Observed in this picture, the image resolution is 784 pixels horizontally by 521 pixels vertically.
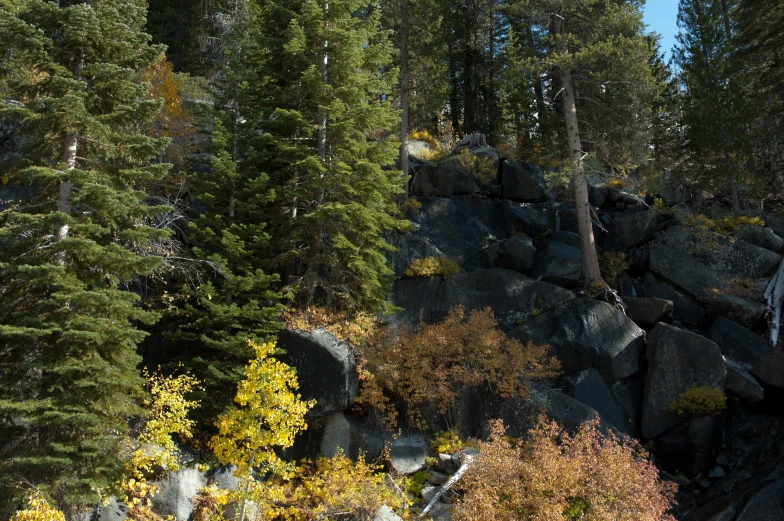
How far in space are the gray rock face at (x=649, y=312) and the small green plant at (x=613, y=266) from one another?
276 cm

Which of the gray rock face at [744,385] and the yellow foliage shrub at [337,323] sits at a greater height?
the yellow foliage shrub at [337,323]

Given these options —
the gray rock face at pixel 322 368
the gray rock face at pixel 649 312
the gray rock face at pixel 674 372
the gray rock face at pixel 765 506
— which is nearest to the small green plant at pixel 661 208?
the gray rock face at pixel 649 312

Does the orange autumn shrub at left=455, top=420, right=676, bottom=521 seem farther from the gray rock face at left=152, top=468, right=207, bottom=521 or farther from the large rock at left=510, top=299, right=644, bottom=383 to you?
the large rock at left=510, top=299, right=644, bottom=383

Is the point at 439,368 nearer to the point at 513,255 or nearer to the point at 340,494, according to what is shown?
the point at 340,494

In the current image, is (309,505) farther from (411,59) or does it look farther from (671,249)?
(411,59)

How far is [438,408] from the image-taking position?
14281mm

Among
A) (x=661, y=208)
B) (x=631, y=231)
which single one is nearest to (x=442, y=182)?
(x=631, y=231)

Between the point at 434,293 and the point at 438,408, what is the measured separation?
15.4 feet

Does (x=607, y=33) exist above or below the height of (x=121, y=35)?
above

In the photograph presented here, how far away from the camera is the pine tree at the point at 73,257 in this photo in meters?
9.45

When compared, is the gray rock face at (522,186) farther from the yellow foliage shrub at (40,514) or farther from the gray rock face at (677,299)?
the yellow foliage shrub at (40,514)

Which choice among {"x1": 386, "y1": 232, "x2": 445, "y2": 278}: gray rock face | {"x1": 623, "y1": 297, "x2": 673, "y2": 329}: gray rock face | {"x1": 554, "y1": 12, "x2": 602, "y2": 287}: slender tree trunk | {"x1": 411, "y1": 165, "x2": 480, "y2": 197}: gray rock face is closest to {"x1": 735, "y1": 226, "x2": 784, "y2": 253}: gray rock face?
{"x1": 623, "y1": 297, "x2": 673, "y2": 329}: gray rock face

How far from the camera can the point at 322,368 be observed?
13734 millimetres

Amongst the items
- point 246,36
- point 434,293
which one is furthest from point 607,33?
point 246,36
